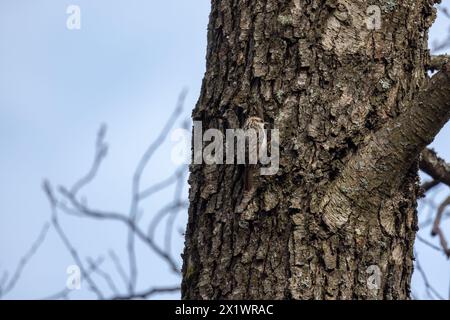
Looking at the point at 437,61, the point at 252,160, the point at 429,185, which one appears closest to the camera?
the point at 252,160

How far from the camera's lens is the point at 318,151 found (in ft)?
8.47

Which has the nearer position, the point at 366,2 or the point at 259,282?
the point at 259,282

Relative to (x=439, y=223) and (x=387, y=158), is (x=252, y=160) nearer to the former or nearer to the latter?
(x=387, y=158)

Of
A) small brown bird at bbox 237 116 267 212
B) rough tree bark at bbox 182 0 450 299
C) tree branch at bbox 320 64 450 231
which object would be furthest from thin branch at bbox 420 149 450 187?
small brown bird at bbox 237 116 267 212

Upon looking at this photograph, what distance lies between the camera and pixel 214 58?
284 cm

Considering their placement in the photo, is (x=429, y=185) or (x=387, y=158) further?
(x=429, y=185)

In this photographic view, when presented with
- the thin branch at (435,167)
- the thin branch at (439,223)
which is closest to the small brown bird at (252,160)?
the thin branch at (435,167)

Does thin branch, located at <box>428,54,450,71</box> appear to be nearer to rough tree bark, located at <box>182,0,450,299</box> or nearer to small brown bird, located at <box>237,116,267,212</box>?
rough tree bark, located at <box>182,0,450,299</box>

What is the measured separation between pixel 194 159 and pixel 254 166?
0.28 meters

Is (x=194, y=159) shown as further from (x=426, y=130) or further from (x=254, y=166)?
(x=426, y=130)

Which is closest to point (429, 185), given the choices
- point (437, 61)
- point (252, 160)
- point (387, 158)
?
point (437, 61)

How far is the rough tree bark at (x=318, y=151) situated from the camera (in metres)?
2.50

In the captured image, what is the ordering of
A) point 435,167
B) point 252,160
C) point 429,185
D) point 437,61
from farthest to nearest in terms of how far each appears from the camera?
1. point 429,185
2. point 435,167
3. point 437,61
4. point 252,160
